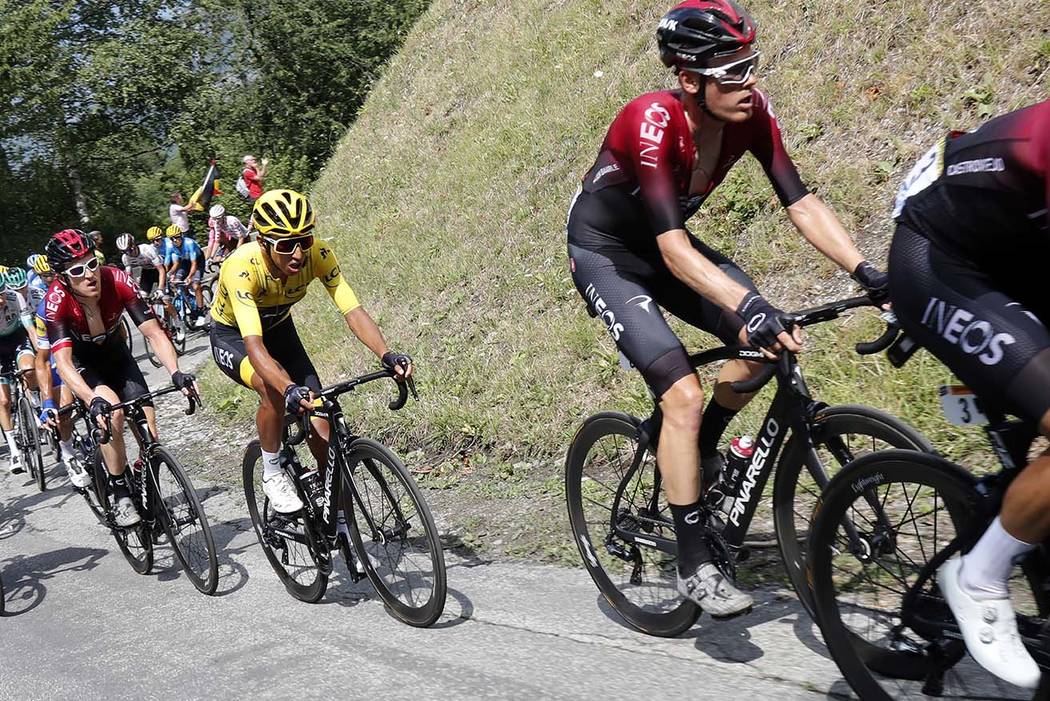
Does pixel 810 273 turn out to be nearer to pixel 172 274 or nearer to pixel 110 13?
pixel 172 274

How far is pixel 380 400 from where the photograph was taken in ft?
30.1

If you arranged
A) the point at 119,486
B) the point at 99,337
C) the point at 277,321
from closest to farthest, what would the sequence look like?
the point at 277,321
the point at 119,486
the point at 99,337

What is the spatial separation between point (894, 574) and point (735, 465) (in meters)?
0.81

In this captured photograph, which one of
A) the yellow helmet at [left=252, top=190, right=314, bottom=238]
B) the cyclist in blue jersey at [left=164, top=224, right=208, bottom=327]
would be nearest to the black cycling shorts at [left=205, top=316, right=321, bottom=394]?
the yellow helmet at [left=252, top=190, right=314, bottom=238]

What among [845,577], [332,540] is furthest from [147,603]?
[845,577]

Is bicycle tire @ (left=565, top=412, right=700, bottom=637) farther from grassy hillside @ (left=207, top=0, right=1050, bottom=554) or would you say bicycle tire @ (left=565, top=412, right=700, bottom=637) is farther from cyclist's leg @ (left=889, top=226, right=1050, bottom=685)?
cyclist's leg @ (left=889, top=226, right=1050, bottom=685)

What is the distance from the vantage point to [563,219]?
33.7 feet

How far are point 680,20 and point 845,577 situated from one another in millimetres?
2129

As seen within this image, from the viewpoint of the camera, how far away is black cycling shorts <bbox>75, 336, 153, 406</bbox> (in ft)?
24.4

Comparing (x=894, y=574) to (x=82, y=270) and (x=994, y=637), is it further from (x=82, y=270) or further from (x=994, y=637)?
(x=82, y=270)

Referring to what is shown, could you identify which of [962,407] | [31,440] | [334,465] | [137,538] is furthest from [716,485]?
[31,440]

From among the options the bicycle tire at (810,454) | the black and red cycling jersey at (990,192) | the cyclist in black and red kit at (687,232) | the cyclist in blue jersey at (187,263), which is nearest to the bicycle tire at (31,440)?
the cyclist in blue jersey at (187,263)

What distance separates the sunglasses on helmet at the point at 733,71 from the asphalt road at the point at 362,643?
86.9 inches

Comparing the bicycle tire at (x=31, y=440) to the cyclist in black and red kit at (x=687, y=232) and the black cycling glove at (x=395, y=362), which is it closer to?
the black cycling glove at (x=395, y=362)
